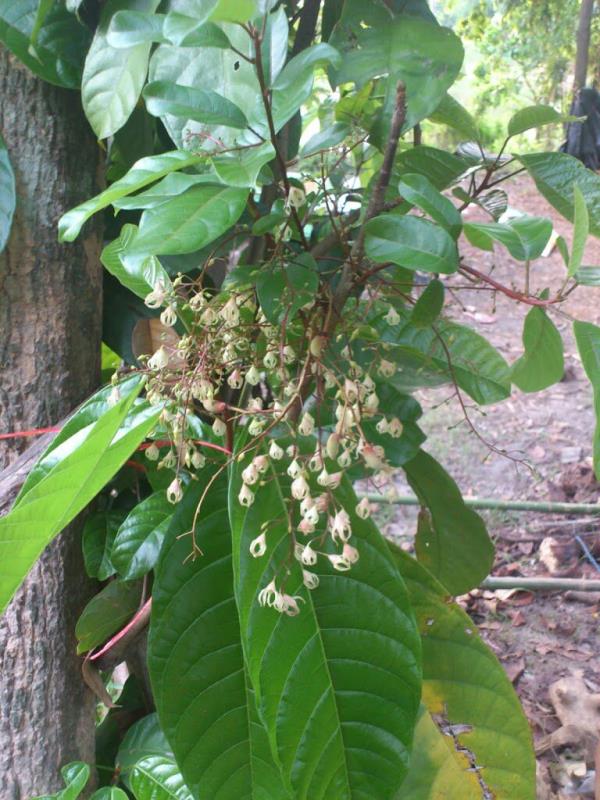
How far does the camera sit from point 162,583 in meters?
0.63

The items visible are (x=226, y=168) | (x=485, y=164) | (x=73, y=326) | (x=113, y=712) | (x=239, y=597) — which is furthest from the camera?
(x=113, y=712)

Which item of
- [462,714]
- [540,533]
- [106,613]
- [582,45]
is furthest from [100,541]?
[582,45]

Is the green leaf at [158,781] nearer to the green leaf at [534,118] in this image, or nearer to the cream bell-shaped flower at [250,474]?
the cream bell-shaped flower at [250,474]

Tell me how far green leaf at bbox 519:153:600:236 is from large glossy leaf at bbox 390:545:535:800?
355 mm

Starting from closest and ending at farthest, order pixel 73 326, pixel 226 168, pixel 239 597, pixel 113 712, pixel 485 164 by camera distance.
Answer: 1. pixel 226 168
2. pixel 239 597
3. pixel 485 164
4. pixel 73 326
5. pixel 113 712

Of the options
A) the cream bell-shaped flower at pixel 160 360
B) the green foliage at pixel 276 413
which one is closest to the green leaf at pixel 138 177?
the green foliage at pixel 276 413

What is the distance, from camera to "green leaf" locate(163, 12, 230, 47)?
1.32 ft

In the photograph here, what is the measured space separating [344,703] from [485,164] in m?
0.49

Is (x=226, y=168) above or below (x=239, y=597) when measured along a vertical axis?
above

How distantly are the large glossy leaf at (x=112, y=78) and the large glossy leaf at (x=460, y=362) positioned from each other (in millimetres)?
346

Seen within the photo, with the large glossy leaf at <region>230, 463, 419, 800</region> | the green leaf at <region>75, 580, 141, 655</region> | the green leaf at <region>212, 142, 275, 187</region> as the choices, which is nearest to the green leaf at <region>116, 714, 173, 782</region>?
the green leaf at <region>75, 580, 141, 655</region>

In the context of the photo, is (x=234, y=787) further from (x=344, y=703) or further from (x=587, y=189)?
(x=587, y=189)

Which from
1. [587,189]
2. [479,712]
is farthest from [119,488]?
[587,189]

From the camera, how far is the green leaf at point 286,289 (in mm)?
544
